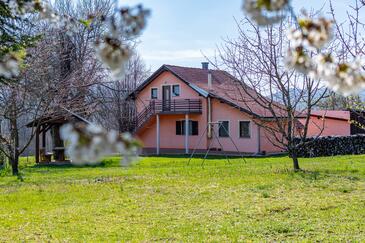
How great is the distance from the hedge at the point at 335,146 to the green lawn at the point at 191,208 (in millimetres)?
9239

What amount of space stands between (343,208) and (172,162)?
1480 centimetres

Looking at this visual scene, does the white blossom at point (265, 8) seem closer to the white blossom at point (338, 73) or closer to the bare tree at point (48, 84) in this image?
the white blossom at point (338, 73)

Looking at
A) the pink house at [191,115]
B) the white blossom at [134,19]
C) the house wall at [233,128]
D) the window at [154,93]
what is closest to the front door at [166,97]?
the pink house at [191,115]

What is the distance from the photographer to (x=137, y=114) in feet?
110

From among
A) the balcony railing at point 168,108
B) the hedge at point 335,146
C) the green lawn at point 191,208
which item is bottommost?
the green lawn at point 191,208

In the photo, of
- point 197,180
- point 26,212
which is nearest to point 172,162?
point 197,180

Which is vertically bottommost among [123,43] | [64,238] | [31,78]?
[64,238]

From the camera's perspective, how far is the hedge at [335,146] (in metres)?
23.7

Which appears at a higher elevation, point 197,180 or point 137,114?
point 137,114

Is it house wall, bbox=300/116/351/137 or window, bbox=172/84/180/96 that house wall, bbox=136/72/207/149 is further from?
house wall, bbox=300/116/351/137

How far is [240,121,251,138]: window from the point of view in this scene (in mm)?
29195

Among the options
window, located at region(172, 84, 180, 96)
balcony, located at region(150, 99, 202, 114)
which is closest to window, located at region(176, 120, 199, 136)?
balcony, located at region(150, 99, 202, 114)

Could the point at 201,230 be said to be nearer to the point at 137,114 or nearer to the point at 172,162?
the point at 172,162

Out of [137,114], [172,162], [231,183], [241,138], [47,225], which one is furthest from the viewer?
[137,114]
